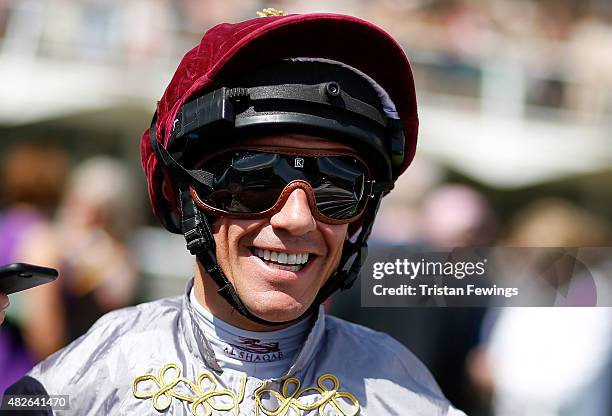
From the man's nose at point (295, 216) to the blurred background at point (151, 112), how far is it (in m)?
1.52

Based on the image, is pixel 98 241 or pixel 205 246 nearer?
pixel 205 246

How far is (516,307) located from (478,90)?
17.5ft

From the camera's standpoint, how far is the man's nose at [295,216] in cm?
170

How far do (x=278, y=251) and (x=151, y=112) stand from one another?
5.13 meters

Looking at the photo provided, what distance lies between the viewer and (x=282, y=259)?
1745 millimetres

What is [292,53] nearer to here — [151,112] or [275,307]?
[275,307]

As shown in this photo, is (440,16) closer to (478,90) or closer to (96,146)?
(478,90)

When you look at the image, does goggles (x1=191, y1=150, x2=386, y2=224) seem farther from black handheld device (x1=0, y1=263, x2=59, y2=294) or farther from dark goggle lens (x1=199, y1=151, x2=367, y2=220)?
black handheld device (x1=0, y1=263, x2=59, y2=294)

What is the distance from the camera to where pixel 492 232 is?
3.51 meters

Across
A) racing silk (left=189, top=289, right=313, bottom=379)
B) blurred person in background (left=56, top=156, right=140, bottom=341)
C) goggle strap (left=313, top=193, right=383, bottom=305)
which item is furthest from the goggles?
blurred person in background (left=56, top=156, right=140, bottom=341)

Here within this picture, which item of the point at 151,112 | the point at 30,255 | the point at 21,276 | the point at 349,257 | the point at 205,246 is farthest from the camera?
the point at 151,112

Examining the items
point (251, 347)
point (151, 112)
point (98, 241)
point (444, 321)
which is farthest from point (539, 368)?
point (151, 112)

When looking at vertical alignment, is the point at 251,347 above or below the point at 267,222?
below

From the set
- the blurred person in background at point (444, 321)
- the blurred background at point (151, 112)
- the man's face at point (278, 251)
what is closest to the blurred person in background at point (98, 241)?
the blurred background at point (151, 112)
